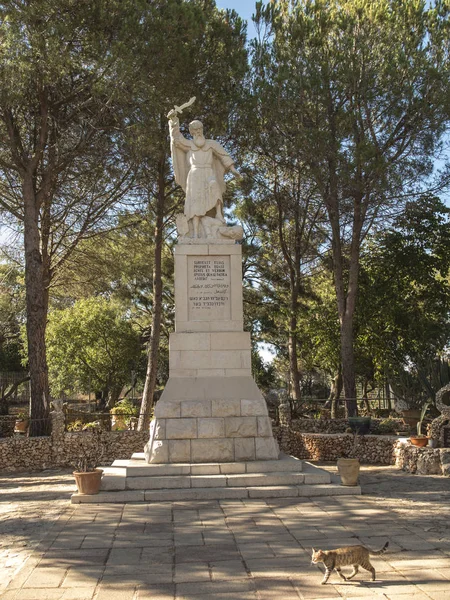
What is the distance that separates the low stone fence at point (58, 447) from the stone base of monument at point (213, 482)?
4.86 meters

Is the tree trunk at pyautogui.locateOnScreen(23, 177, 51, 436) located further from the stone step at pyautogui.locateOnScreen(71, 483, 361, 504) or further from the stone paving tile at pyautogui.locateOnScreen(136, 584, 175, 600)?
the stone paving tile at pyautogui.locateOnScreen(136, 584, 175, 600)

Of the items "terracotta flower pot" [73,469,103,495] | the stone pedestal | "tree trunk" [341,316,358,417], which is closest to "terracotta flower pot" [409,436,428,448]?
the stone pedestal

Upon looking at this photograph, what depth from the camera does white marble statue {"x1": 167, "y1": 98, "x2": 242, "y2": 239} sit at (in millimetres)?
10203

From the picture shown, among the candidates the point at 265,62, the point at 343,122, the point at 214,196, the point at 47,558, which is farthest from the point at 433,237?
the point at 47,558

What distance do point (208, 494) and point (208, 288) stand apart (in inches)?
132

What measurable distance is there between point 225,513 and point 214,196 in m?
5.36

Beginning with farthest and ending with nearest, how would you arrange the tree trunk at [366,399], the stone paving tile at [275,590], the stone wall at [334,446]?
the tree trunk at [366,399] → the stone wall at [334,446] → the stone paving tile at [275,590]

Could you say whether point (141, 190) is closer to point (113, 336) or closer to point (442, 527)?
point (113, 336)

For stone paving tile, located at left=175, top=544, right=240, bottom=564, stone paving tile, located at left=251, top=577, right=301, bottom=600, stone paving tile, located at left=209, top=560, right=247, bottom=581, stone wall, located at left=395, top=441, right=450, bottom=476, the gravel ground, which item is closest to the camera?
stone paving tile, located at left=251, top=577, right=301, bottom=600

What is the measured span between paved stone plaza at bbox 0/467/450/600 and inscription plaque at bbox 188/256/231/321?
10.4 ft

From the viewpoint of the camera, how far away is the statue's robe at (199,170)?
10219 millimetres

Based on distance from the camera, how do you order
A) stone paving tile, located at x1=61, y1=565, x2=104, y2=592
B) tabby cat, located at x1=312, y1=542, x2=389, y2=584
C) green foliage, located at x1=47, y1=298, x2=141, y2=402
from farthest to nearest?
green foliage, located at x1=47, y1=298, x2=141, y2=402
stone paving tile, located at x1=61, y1=565, x2=104, y2=592
tabby cat, located at x1=312, y1=542, x2=389, y2=584

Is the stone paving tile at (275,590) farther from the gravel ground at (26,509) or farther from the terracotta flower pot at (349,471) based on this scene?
the terracotta flower pot at (349,471)

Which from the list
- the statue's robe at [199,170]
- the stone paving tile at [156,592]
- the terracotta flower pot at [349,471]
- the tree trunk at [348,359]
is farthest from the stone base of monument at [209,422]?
the tree trunk at [348,359]
